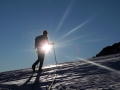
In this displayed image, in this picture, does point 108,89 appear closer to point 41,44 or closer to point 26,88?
point 26,88

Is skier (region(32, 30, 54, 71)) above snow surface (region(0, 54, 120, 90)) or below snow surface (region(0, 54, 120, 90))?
above

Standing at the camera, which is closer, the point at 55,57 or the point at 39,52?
the point at 39,52

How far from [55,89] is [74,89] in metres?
0.40

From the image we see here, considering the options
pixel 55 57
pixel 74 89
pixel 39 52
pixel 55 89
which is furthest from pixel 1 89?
pixel 55 57

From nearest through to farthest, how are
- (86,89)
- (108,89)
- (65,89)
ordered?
1. (108,89)
2. (86,89)
3. (65,89)

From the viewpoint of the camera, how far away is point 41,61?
9141mm

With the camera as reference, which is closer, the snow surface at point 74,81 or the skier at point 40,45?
the snow surface at point 74,81

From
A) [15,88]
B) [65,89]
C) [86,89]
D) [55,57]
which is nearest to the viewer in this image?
[86,89]

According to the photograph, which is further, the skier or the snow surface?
the skier

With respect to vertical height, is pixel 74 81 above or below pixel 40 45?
below

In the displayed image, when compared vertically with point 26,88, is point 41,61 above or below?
above

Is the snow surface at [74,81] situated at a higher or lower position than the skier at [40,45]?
lower

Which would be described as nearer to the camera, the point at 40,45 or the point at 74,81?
the point at 74,81

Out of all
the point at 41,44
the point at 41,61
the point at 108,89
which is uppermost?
the point at 41,44
